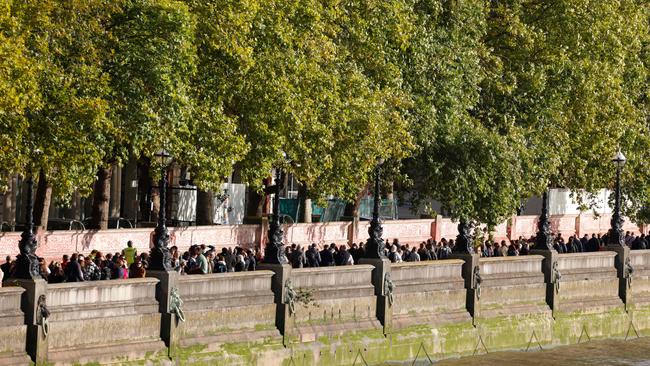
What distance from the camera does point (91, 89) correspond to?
127 feet

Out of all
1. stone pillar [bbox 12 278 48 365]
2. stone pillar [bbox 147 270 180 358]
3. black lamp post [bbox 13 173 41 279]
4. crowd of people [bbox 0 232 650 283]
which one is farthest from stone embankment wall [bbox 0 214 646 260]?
stone pillar [bbox 12 278 48 365]

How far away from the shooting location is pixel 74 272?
34.2m

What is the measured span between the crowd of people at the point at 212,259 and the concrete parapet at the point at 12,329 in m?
2.07

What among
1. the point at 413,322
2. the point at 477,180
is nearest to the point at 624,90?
the point at 477,180

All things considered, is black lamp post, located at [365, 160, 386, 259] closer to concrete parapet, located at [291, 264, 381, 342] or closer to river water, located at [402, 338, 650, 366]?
concrete parapet, located at [291, 264, 381, 342]

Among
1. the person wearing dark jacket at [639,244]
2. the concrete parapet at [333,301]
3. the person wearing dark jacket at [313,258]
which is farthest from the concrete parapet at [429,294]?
the person wearing dark jacket at [639,244]

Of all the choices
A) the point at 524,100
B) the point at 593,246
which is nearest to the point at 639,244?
the point at 593,246

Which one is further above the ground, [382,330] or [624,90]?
[624,90]

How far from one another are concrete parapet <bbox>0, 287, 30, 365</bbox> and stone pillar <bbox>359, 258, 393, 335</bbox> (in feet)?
38.5

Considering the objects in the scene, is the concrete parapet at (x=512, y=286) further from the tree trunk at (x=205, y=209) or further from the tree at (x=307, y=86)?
the tree trunk at (x=205, y=209)

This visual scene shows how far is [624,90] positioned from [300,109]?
19723 millimetres

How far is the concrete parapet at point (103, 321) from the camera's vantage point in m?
31.4

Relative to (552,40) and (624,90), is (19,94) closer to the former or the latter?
(552,40)

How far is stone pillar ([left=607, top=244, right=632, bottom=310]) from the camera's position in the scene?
2026 inches
